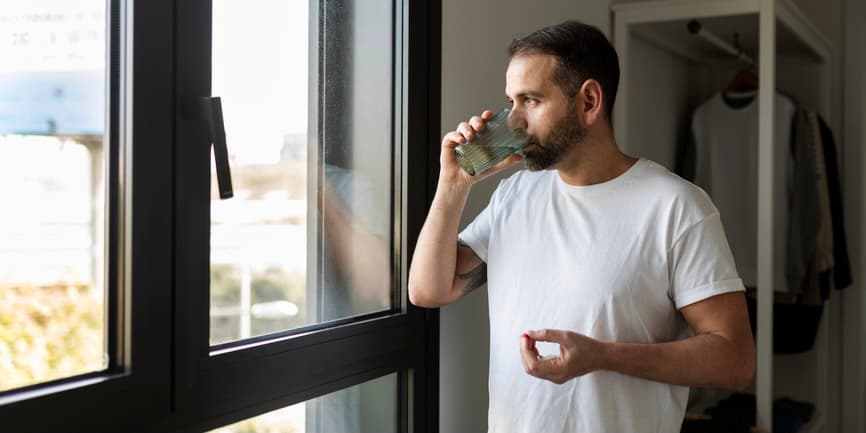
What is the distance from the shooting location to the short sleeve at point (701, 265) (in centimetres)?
146

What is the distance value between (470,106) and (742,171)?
1.67 m

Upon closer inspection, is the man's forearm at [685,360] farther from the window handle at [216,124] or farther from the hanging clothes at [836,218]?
the hanging clothes at [836,218]

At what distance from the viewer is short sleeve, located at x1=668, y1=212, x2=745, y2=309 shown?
1.46m

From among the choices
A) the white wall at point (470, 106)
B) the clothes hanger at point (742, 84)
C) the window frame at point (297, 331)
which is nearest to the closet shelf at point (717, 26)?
the clothes hanger at point (742, 84)

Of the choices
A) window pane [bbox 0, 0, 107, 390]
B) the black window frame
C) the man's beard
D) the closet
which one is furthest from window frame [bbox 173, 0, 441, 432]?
the closet

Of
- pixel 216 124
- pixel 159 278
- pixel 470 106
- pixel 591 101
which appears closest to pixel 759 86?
pixel 470 106

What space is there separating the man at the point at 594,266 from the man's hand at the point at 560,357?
0.05 ft

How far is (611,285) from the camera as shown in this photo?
1511 mm

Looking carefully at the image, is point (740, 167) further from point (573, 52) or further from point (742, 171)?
point (573, 52)

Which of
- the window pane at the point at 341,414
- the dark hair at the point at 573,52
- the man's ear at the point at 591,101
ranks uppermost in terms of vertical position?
the dark hair at the point at 573,52

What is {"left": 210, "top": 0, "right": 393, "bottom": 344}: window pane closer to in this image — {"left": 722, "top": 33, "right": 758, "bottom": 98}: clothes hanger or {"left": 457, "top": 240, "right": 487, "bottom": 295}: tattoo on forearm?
{"left": 457, "top": 240, "right": 487, "bottom": 295}: tattoo on forearm

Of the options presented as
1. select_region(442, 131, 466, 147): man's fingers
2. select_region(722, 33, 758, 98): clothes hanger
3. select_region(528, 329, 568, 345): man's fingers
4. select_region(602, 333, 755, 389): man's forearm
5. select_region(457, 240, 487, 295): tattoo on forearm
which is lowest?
select_region(602, 333, 755, 389): man's forearm

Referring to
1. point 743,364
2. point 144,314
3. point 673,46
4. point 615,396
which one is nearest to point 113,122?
point 144,314

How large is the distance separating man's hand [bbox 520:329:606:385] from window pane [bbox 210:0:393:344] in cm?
47
